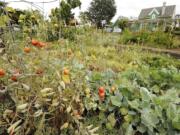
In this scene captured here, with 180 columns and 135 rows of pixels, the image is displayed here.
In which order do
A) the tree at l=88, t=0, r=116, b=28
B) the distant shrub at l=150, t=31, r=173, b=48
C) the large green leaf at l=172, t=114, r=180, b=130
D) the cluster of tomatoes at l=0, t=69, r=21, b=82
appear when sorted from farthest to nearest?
the tree at l=88, t=0, r=116, b=28 → the distant shrub at l=150, t=31, r=173, b=48 → the large green leaf at l=172, t=114, r=180, b=130 → the cluster of tomatoes at l=0, t=69, r=21, b=82

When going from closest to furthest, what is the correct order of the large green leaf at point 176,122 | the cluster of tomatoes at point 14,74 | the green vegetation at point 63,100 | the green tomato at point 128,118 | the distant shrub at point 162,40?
the cluster of tomatoes at point 14,74 → the green vegetation at point 63,100 → the large green leaf at point 176,122 → the green tomato at point 128,118 → the distant shrub at point 162,40

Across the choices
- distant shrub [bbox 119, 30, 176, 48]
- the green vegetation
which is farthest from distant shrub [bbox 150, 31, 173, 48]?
the green vegetation

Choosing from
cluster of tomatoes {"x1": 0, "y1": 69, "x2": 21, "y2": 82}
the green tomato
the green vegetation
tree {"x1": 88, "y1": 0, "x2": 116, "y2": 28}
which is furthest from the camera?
tree {"x1": 88, "y1": 0, "x2": 116, "y2": 28}

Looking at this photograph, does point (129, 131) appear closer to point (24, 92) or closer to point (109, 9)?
point (24, 92)

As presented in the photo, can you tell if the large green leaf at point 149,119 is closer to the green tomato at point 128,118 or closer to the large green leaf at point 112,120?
the green tomato at point 128,118

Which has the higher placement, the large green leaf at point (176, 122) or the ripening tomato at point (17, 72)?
the ripening tomato at point (17, 72)

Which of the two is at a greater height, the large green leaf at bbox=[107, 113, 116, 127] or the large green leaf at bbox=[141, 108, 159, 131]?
the large green leaf at bbox=[141, 108, 159, 131]

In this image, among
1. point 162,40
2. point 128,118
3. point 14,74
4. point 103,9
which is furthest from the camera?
point 103,9

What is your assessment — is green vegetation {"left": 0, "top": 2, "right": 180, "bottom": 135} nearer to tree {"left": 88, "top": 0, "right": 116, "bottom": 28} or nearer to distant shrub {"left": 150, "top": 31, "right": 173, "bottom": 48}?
distant shrub {"left": 150, "top": 31, "right": 173, "bottom": 48}

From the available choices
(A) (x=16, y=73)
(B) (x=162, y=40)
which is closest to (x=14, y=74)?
(A) (x=16, y=73)

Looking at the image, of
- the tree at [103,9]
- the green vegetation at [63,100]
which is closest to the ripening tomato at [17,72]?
the green vegetation at [63,100]

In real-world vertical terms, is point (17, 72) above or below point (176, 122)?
above

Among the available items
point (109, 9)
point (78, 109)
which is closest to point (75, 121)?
→ point (78, 109)

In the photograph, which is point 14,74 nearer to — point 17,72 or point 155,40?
point 17,72
